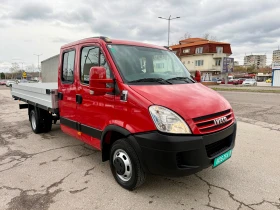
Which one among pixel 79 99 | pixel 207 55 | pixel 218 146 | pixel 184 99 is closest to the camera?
pixel 184 99

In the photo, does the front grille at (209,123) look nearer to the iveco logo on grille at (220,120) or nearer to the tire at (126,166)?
the iveco logo on grille at (220,120)

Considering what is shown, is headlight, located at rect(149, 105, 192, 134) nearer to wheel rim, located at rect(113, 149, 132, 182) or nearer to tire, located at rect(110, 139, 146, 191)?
tire, located at rect(110, 139, 146, 191)

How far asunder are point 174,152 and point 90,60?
216 centimetres

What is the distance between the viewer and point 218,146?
→ 3.20 meters

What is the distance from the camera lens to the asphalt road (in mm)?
2973

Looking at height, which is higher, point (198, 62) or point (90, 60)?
point (198, 62)

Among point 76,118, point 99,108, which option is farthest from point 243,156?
point 76,118

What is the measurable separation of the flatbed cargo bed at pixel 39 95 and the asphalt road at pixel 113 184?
3.37ft

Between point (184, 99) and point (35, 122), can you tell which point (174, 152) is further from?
point (35, 122)

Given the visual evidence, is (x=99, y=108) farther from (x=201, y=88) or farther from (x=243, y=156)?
(x=243, y=156)

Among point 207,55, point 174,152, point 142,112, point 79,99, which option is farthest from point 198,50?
point 174,152

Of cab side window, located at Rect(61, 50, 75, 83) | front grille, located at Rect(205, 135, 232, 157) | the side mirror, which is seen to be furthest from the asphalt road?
cab side window, located at Rect(61, 50, 75, 83)

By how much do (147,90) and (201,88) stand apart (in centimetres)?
106

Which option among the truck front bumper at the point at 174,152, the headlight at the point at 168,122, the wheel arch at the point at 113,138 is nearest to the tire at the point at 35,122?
the wheel arch at the point at 113,138
